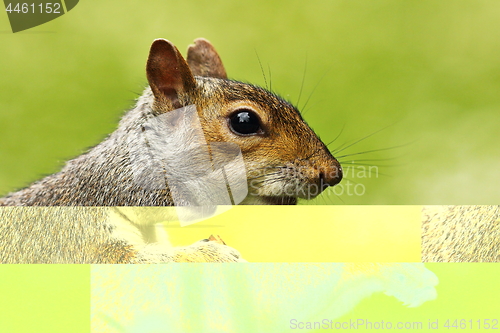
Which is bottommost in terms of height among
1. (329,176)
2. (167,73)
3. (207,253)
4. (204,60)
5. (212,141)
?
(207,253)

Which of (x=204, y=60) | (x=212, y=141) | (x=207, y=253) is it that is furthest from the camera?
(x=204, y=60)

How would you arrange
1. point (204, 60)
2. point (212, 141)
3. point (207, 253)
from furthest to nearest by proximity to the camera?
point (204, 60) < point (212, 141) < point (207, 253)

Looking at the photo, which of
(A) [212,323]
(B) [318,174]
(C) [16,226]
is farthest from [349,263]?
(C) [16,226]

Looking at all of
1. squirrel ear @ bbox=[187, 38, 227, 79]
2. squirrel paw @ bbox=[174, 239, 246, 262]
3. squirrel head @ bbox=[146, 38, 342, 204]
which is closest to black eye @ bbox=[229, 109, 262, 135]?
squirrel head @ bbox=[146, 38, 342, 204]

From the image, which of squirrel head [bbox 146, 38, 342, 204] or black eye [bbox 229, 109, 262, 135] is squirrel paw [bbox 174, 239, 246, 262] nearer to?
squirrel head [bbox 146, 38, 342, 204]

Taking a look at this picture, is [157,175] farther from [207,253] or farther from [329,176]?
[329,176]

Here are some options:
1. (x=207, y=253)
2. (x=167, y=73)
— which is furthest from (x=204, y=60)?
(x=207, y=253)
